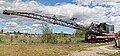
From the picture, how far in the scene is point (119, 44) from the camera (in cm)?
3431

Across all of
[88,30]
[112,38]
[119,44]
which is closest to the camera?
[119,44]

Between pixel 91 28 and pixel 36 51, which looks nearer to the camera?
pixel 36 51

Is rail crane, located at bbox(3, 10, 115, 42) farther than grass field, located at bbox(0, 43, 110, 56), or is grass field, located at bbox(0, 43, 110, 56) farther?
rail crane, located at bbox(3, 10, 115, 42)

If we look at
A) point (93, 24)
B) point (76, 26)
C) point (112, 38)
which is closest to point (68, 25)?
point (76, 26)

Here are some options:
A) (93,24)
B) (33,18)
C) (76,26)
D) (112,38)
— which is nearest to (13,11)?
(33,18)

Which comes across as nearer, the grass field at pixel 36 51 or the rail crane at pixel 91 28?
the grass field at pixel 36 51

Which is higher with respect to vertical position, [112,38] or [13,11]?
[13,11]

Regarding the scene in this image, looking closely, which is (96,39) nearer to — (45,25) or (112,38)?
(112,38)

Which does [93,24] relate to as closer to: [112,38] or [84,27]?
[84,27]

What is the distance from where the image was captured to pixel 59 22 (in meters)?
55.1

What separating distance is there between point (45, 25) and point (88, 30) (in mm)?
9546

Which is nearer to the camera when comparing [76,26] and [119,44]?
[119,44]

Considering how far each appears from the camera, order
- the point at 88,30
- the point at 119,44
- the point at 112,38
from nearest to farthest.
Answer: the point at 119,44, the point at 112,38, the point at 88,30

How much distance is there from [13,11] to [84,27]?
1518 cm
